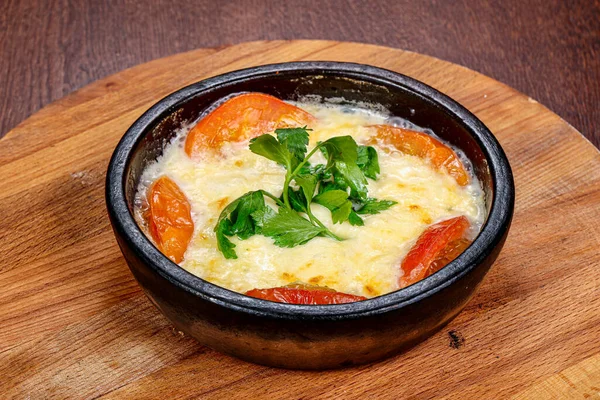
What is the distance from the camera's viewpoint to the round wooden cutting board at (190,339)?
219cm

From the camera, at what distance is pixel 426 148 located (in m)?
2.63

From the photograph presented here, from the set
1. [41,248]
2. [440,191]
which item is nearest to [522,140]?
[440,191]

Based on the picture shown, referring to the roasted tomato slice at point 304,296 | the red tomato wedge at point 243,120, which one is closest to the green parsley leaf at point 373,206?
the roasted tomato slice at point 304,296

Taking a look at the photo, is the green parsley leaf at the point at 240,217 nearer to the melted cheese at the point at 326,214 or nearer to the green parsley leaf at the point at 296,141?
the melted cheese at the point at 326,214

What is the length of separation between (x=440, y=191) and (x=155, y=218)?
2.80ft

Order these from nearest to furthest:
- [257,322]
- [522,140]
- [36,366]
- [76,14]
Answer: [257,322], [36,366], [522,140], [76,14]

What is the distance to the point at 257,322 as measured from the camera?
6.59 feet

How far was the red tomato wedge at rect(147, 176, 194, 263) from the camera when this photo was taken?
91.3 inches

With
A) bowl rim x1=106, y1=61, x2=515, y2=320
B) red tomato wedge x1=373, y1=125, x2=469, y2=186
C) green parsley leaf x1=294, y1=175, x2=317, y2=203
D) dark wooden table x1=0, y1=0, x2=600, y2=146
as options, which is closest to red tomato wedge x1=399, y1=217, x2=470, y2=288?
bowl rim x1=106, y1=61, x2=515, y2=320

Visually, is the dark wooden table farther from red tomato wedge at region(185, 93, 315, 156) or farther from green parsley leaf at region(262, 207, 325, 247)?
green parsley leaf at region(262, 207, 325, 247)

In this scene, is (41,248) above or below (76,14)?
above

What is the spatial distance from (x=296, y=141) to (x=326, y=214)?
0.26m

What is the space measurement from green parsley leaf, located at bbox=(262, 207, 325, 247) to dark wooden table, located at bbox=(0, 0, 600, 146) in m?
2.21

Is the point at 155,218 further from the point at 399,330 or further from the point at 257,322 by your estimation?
the point at 399,330
